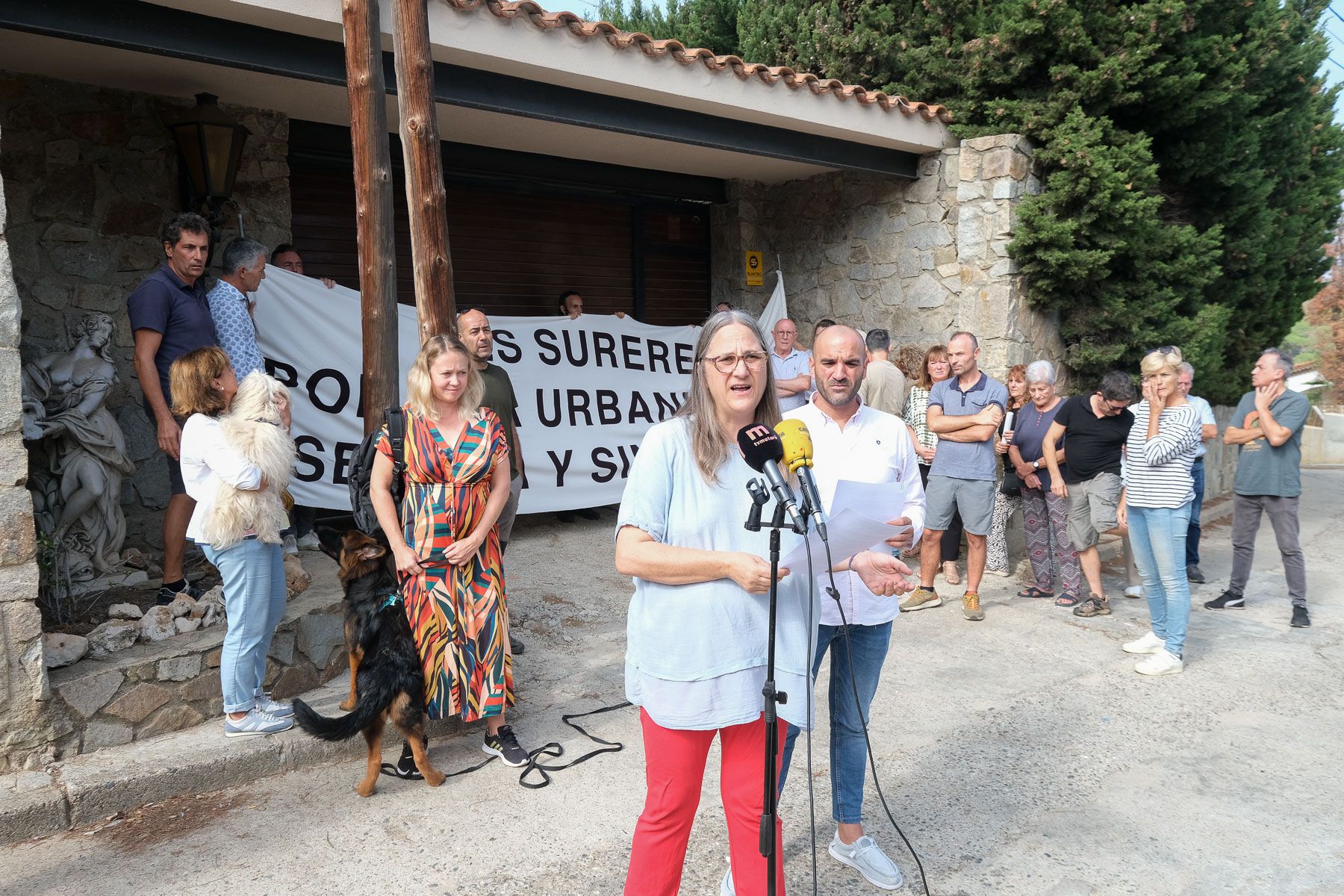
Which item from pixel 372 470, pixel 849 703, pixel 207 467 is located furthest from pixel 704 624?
pixel 207 467

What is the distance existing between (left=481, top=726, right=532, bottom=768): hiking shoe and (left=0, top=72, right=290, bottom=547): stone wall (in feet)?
10.1

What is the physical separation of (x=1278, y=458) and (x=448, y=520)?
5664 millimetres

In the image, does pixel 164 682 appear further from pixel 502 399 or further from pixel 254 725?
pixel 502 399

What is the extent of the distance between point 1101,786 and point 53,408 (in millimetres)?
5218

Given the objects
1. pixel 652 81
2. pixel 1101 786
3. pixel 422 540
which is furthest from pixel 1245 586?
pixel 422 540

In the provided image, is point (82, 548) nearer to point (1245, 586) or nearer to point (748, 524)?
point (748, 524)

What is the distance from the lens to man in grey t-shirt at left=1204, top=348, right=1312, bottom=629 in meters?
6.29

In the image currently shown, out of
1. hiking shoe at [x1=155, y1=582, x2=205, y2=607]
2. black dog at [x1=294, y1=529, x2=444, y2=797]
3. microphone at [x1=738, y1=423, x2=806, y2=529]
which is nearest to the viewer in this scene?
microphone at [x1=738, y1=423, x2=806, y2=529]

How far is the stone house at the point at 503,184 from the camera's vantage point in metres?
4.73

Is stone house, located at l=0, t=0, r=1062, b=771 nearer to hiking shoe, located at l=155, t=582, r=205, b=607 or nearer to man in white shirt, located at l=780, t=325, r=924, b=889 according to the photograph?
hiking shoe, located at l=155, t=582, r=205, b=607

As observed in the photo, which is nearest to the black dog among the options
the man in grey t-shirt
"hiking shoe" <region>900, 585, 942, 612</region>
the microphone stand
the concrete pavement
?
the concrete pavement

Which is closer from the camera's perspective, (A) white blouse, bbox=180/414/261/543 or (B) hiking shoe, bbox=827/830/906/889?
(B) hiking shoe, bbox=827/830/906/889

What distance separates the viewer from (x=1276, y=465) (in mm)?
6387

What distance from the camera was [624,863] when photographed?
130 inches
